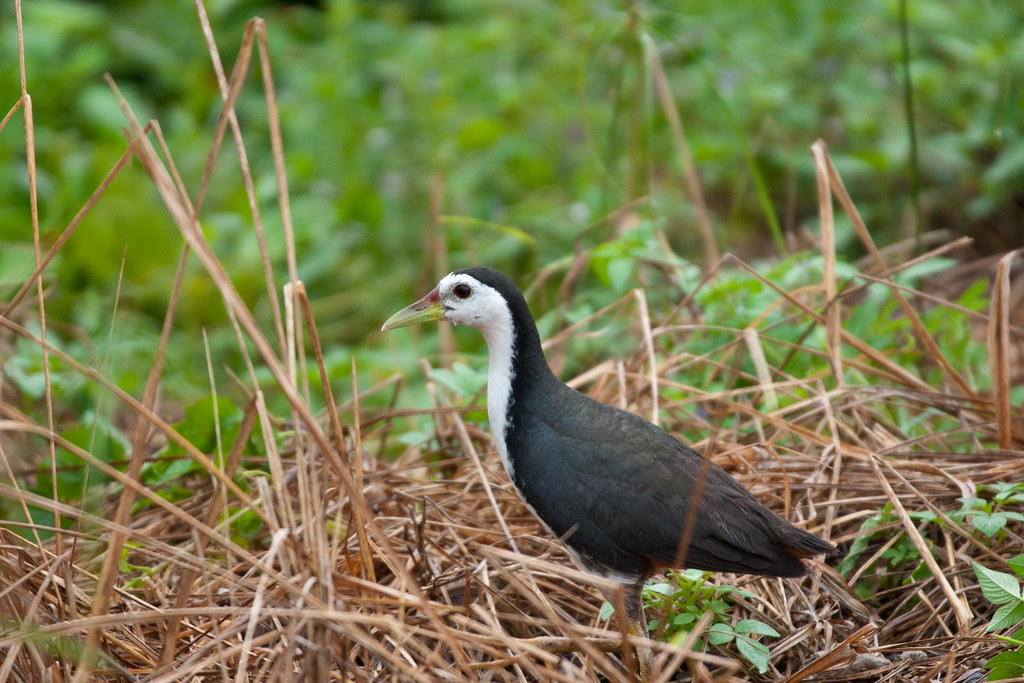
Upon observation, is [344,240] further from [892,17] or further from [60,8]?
[892,17]

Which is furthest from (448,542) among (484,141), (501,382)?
(484,141)

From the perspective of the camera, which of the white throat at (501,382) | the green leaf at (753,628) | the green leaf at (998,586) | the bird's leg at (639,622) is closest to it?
the green leaf at (998,586)

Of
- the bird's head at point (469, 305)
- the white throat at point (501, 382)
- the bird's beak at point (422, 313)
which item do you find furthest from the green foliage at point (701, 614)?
the bird's beak at point (422, 313)

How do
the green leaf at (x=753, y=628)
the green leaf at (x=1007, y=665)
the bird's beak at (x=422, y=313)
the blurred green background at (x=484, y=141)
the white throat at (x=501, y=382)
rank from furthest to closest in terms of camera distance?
the blurred green background at (x=484, y=141)
the bird's beak at (x=422, y=313)
the white throat at (x=501, y=382)
the green leaf at (x=753, y=628)
the green leaf at (x=1007, y=665)

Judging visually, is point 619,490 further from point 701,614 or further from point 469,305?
point 469,305

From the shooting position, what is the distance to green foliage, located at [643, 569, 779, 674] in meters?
2.46

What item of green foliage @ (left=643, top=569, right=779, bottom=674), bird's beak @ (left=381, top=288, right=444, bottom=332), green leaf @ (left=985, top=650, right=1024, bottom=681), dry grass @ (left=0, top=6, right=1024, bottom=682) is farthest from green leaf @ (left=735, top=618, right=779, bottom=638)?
bird's beak @ (left=381, top=288, right=444, bottom=332)

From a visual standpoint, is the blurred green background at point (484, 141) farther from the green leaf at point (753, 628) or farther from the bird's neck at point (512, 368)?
the green leaf at point (753, 628)

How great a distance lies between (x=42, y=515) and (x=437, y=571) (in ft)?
3.95

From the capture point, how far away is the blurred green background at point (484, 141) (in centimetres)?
514

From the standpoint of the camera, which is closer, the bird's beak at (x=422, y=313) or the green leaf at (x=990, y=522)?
the green leaf at (x=990, y=522)

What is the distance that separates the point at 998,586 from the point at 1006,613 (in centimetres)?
6

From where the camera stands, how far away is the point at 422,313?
2924mm

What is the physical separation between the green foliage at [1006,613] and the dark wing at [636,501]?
0.36m
